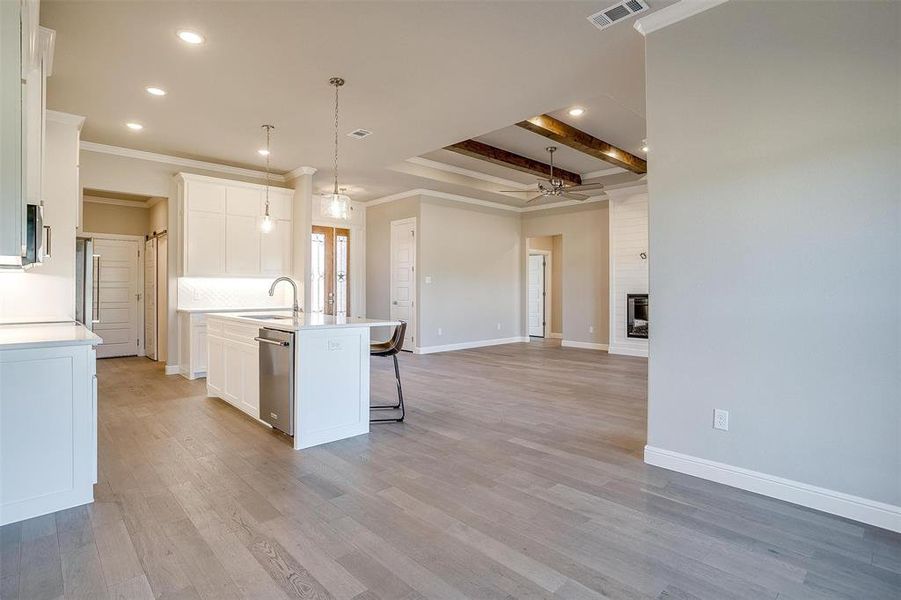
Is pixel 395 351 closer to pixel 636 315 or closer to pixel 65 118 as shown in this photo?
pixel 65 118

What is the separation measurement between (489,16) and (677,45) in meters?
1.20

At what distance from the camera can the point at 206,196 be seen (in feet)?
20.0

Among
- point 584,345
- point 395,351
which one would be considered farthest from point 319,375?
point 584,345

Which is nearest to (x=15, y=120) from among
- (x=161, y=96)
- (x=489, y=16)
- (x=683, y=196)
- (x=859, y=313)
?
(x=489, y=16)

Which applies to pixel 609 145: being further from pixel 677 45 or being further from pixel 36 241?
pixel 36 241

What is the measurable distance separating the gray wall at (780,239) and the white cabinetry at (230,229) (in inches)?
211

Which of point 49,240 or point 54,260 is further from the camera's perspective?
point 54,260

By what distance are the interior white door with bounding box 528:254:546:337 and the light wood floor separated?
743 cm

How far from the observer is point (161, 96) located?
4.20 meters

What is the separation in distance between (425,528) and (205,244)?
5.32m

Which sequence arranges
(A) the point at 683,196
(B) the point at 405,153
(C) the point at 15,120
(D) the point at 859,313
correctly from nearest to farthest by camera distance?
1. (C) the point at 15,120
2. (D) the point at 859,313
3. (A) the point at 683,196
4. (B) the point at 405,153

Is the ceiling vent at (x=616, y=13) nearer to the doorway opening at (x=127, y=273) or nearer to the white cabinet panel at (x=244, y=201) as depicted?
the white cabinet panel at (x=244, y=201)

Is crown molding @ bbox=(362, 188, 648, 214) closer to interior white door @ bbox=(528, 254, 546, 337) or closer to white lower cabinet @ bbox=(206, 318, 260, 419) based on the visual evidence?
interior white door @ bbox=(528, 254, 546, 337)

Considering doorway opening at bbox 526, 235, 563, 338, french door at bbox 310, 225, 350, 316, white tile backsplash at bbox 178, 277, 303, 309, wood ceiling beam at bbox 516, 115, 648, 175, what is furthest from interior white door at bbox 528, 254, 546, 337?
white tile backsplash at bbox 178, 277, 303, 309
